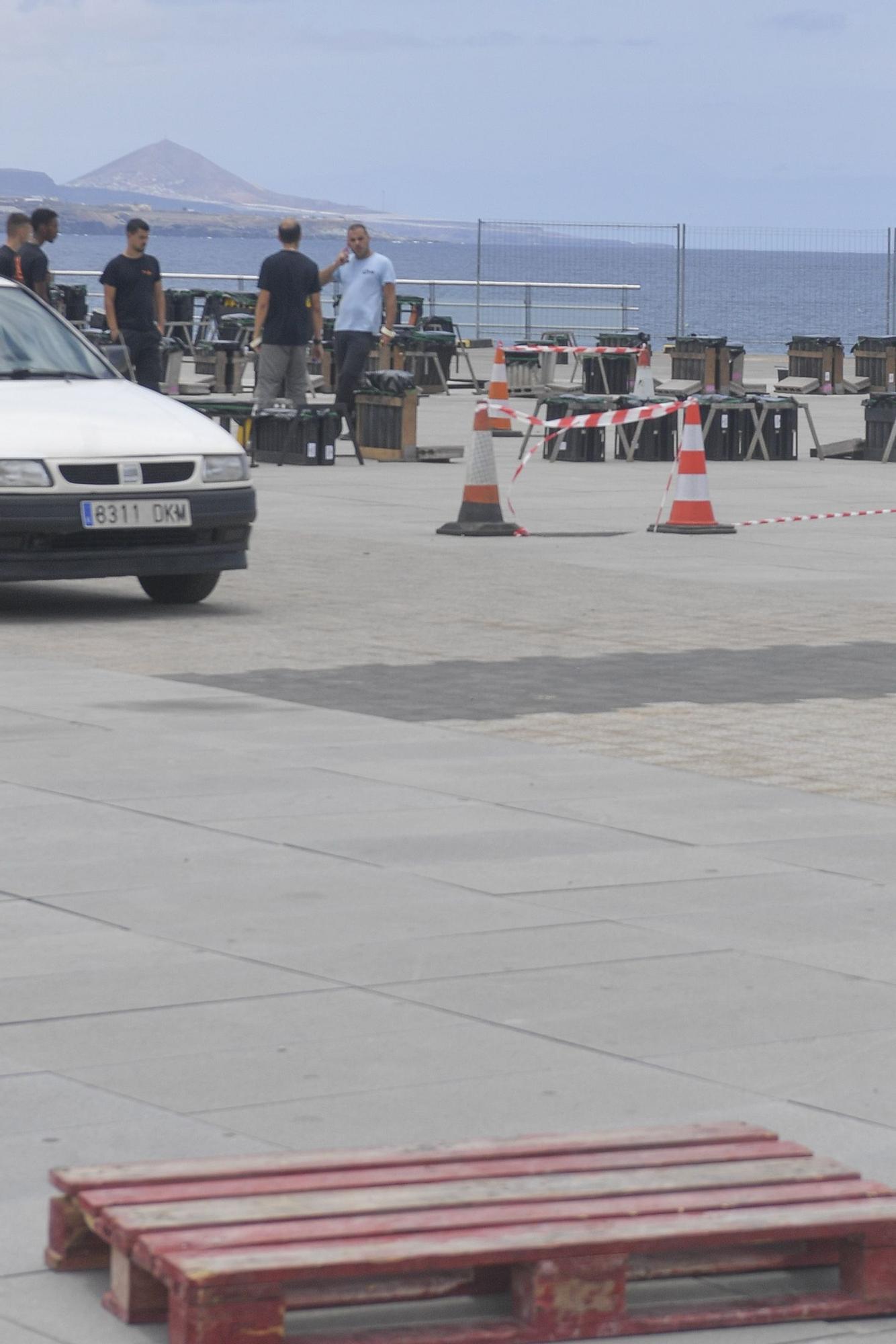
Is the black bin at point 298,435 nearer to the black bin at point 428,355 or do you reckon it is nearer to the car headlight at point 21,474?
the car headlight at point 21,474

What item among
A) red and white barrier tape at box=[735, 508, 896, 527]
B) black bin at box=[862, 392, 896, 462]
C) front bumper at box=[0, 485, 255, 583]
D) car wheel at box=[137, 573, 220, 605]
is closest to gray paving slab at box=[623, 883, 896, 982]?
front bumper at box=[0, 485, 255, 583]

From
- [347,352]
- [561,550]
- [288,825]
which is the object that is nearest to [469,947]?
[288,825]

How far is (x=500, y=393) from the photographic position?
23734 millimetres

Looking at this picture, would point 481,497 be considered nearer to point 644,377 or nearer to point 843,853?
point 843,853

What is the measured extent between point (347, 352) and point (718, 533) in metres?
7.11

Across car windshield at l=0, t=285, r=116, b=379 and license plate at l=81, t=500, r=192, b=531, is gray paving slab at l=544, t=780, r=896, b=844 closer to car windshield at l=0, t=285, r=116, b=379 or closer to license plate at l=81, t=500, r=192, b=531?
license plate at l=81, t=500, r=192, b=531

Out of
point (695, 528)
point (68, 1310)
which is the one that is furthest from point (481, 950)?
point (695, 528)

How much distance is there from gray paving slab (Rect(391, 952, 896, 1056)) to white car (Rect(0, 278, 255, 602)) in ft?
22.4

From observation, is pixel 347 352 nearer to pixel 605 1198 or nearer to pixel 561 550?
pixel 561 550

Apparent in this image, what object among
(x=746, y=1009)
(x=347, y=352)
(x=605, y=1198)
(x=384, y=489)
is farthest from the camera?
(x=347, y=352)

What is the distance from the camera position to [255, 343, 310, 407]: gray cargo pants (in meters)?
22.7

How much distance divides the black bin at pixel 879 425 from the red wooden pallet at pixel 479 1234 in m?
22.1

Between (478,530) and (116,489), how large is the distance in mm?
4908

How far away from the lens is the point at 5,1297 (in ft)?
12.7
